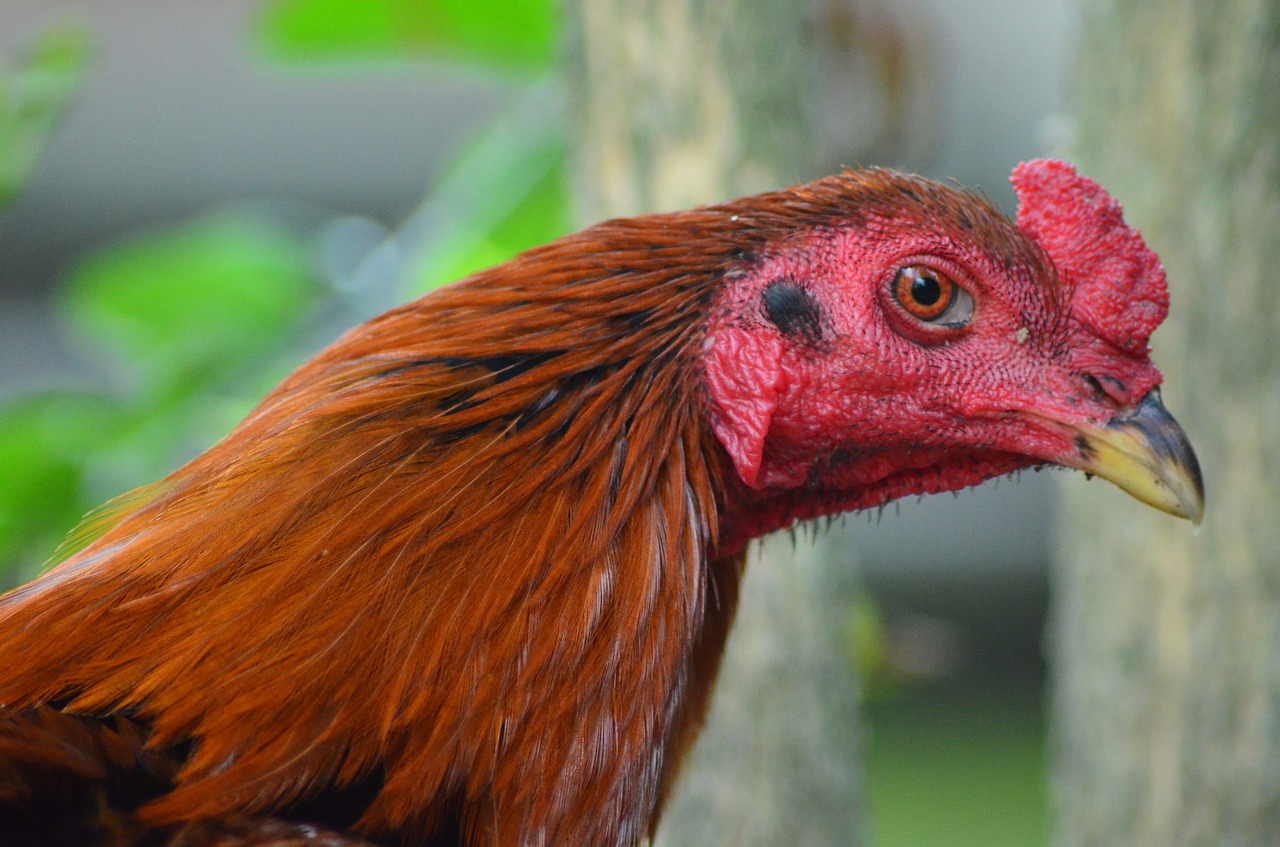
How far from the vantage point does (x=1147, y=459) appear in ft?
4.89

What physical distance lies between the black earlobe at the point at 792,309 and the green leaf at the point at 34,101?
215cm

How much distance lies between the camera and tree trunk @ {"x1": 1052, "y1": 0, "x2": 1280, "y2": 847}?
2.69 metres

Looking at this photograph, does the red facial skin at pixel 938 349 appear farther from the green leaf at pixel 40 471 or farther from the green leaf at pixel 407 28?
the green leaf at pixel 407 28

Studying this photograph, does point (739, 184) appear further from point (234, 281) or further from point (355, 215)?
point (355, 215)

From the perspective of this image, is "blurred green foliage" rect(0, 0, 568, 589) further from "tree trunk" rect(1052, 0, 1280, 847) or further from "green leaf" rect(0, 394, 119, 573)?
"tree trunk" rect(1052, 0, 1280, 847)

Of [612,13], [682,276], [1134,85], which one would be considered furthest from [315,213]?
[682,276]

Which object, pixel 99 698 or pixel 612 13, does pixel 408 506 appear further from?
pixel 612 13

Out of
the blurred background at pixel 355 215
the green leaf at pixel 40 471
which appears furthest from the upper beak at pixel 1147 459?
the green leaf at pixel 40 471

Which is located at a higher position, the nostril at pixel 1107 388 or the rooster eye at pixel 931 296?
the rooster eye at pixel 931 296

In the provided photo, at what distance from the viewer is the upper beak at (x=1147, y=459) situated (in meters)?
1.47

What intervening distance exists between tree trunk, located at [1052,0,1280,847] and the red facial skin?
131cm

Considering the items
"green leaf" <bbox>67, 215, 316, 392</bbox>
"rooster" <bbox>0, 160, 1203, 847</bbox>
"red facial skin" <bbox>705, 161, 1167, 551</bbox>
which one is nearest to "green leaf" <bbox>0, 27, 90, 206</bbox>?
"green leaf" <bbox>67, 215, 316, 392</bbox>

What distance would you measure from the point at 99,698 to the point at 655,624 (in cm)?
62

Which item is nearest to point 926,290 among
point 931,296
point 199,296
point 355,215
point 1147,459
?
point 931,296
